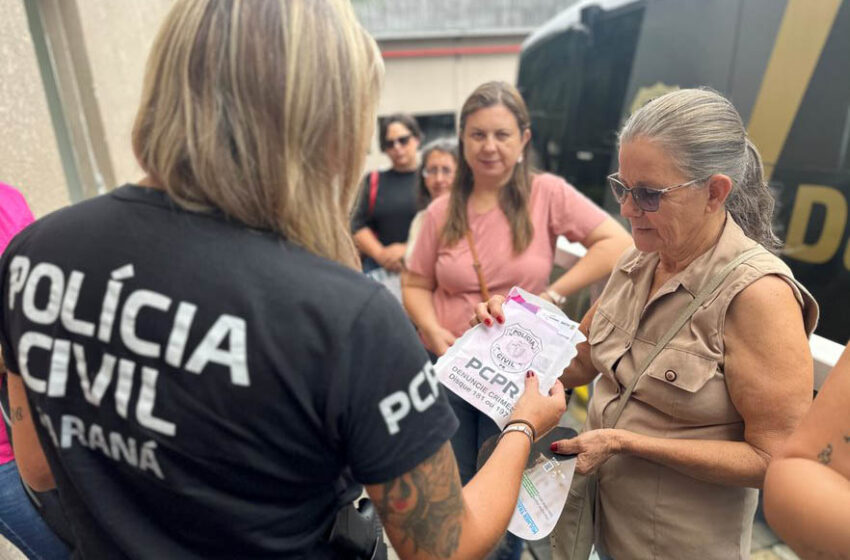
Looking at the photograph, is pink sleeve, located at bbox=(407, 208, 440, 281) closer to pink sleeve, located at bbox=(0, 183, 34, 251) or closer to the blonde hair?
pink sleeve, located at bbox=(0, 183, 34, 251)

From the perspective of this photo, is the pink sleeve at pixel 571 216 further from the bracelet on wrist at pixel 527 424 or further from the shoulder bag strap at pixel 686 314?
the bracelet on wrist at pixel 527 424

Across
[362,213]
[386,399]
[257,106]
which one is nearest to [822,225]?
[362,213]

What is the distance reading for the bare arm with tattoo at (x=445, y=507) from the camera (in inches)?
35.5

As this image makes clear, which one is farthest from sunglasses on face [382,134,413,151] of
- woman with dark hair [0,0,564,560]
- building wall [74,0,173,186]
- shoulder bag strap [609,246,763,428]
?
woman with dark hair [0,0,564,560]

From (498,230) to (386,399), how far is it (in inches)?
65.0

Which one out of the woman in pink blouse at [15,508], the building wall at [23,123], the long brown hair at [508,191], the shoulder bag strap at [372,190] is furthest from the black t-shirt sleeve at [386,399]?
the shoulder bag strap at [372,190]

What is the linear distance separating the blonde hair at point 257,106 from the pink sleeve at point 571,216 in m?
1.65

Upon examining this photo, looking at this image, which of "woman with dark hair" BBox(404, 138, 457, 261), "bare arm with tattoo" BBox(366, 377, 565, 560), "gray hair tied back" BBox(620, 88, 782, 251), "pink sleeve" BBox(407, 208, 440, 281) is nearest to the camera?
"bare arm with tattoo" BBox(366, 377, 565, 560)

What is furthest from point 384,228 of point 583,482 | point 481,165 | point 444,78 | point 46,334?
point 444,78

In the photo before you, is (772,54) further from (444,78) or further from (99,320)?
(444,78)

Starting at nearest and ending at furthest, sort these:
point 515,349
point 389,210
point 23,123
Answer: point 515,349 → point 23,123 → point 389,210

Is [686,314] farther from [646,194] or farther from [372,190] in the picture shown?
[372,190]

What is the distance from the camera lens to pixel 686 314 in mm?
1399

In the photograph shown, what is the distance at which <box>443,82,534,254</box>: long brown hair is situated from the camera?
237 centimetres
